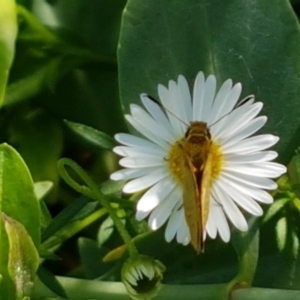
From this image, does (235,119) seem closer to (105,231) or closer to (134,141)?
(134,141)

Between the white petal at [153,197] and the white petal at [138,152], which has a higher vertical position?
the white petal at [138,152]

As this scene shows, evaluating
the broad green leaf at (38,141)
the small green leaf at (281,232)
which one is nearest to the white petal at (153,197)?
the small green leaf at (281,232)

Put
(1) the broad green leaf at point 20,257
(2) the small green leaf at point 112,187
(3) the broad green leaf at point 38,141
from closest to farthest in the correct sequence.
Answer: (1) the broad green leaf at point 20,257 → (2) the small green leaf at point 112,187 → (3) the broad green leaf at point 38,141

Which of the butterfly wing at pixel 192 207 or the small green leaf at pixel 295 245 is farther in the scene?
the small green leaf at pixel 295 245

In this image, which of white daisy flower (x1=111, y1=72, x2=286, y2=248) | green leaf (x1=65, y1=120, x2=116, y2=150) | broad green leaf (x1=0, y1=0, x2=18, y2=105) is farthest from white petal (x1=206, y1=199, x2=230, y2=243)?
broad green leaf (x1=0, y1=0, x2=18, y2=105)

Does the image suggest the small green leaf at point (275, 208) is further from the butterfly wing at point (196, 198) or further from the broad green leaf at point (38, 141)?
the broad green leaf at point (38, 141)

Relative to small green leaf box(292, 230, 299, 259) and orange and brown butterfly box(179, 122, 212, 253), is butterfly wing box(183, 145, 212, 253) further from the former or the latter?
small green leaf box(292, 230, 299, 259)
